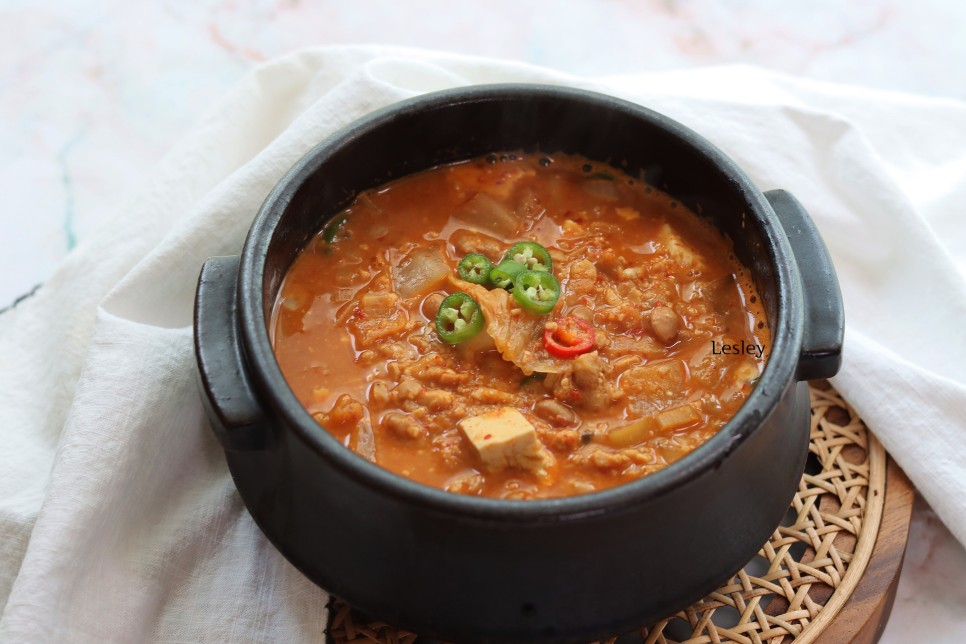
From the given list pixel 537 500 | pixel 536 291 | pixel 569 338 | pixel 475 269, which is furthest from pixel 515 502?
pixel 475 269

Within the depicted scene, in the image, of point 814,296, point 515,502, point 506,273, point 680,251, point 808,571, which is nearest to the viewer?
point 515,502

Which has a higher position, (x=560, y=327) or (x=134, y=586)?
(x=560, y=327)

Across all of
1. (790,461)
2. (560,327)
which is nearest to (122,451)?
(560,327)

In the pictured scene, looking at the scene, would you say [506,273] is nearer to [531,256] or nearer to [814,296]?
[531,256]

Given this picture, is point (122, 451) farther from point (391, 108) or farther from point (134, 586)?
point (391, 108)

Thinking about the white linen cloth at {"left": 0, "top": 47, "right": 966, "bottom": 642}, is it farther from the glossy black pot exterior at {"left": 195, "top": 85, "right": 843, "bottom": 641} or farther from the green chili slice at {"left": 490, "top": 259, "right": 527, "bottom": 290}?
the green chili slice at {"left": 490, "top": 259, "right": 527, "bottom": 290}

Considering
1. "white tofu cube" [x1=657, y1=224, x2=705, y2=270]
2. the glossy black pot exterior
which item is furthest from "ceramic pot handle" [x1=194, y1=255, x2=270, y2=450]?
"white tofu cube" [x1=657, y1=224, x2=705, y2=270]
